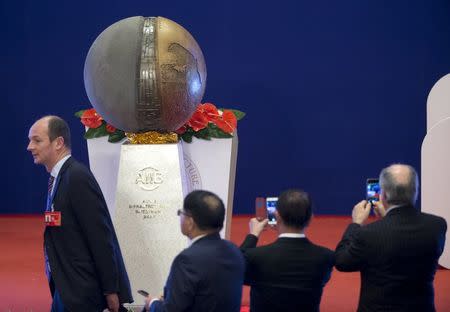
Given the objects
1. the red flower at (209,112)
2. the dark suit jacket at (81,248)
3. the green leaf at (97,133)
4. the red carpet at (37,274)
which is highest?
the red flower at (209,112)

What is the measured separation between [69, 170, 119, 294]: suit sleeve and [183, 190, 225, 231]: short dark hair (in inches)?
33.8

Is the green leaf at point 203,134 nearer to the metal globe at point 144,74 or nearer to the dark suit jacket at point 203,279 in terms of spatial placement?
the metal globe at point 144,74

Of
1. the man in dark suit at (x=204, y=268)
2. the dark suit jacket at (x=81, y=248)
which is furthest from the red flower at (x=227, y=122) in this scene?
the man in dark suit at (x=204, y=268)

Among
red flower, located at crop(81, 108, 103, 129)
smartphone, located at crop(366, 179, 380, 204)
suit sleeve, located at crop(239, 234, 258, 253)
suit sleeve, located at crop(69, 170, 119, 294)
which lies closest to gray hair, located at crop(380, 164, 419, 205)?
smartphone, located at crop(366, 179, 380, 204)

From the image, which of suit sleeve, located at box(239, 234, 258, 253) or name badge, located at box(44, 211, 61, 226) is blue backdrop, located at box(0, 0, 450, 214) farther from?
suit sleeve, located at box(239, 234, 258, 253)

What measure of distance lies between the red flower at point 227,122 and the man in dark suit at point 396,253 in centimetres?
237

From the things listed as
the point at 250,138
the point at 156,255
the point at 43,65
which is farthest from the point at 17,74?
the point at 156,255

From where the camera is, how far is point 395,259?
3.48 m

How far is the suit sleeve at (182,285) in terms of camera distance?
3.14 m

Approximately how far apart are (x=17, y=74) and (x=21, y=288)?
4.40 m

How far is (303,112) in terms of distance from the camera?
966 cm

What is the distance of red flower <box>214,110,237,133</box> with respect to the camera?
5820 millimetres

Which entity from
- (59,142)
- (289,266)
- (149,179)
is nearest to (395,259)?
(289,266)

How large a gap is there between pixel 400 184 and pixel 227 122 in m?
2.48
